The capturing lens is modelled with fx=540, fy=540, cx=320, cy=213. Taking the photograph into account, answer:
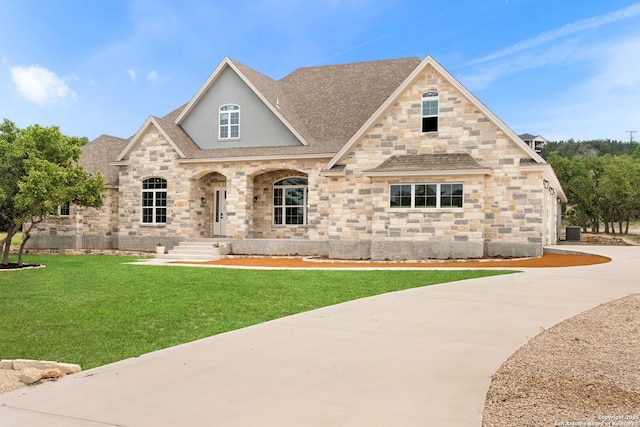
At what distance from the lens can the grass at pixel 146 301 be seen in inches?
321

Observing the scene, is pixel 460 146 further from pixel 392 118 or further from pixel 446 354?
pixel 446 354

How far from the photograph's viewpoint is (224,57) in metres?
27.1

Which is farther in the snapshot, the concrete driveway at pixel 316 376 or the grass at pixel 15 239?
the grass at pixel 15 239

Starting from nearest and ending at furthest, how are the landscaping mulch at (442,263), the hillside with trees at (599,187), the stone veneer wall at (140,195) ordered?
the landscaping mulch at (442,263)
the stone veneer wall at (140,195)
the hillside with trees at (599,187)

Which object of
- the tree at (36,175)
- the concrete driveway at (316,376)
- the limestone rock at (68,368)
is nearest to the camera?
the concrete driveway at (316,376)

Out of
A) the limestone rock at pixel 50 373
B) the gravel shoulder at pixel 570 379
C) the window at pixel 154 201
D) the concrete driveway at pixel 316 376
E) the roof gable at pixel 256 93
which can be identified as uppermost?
the roof gable at pixel 256 93

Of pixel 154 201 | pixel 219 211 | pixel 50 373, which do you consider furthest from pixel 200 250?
pixel 50 373

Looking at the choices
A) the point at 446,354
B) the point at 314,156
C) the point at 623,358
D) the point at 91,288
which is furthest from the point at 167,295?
the point at 314,156

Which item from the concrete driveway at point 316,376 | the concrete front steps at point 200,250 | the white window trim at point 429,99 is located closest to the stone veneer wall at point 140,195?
the concrete front steps at point 200,250

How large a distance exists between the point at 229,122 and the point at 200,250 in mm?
6945

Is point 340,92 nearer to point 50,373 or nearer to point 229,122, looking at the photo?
point 229,122

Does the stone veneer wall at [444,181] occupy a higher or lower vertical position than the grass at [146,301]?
higher

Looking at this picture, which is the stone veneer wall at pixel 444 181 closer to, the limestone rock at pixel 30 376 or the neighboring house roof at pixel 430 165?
the neighboring house roof at pixel 430 165

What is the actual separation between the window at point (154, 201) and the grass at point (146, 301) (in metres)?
8.56
